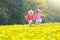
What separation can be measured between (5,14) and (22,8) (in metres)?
4.33

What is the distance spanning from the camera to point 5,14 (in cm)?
4741

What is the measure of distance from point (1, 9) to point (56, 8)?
32476 mm

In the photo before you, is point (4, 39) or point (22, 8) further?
point (22, 8)

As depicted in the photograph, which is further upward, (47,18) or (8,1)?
(8,1)

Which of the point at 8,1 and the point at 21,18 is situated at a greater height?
the point at 8,1

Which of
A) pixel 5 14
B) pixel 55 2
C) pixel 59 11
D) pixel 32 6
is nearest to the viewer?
pixel 5 14

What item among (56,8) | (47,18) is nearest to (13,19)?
(47,18)

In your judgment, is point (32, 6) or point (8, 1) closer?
point (8, 1)

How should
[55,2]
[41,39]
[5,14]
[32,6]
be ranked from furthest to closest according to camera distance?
1. [55,2]
2. [32,6]
3. [5,14]
4. [41,39]

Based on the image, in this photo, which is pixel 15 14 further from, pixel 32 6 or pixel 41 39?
pixel 41 39

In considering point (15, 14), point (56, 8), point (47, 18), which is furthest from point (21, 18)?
point (56, 8)

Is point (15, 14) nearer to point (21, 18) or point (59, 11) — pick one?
point (21, 18)

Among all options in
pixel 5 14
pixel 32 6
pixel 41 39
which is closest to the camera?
pixel 41 39

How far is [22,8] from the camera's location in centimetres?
5025
